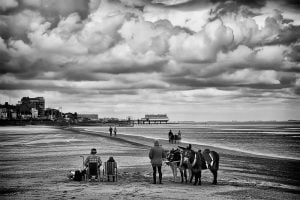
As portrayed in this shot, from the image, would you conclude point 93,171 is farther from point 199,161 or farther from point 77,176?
point 199,161

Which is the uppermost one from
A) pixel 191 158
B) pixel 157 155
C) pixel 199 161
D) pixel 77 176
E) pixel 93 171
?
pixel 157 155

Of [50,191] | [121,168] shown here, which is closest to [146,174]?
[121,168]

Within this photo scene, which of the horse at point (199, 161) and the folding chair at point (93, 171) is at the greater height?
the horse at point (199, 161)

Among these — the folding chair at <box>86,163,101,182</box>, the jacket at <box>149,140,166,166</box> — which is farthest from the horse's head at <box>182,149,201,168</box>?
the folding chair at <box>86,163,101,182</box>

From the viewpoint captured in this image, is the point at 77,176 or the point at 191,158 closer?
the point at 191,158

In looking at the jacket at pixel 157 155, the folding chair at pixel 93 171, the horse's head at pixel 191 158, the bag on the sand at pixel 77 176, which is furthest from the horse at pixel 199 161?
the bag on the sand at pixel 77 176

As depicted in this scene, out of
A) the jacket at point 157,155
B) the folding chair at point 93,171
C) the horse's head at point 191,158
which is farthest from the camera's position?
the folding chair at point 93,171

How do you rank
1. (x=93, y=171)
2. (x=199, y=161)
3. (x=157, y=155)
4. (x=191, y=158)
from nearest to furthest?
1. (x=199, y=161)
2. (x=191, y=158)
3. (x=157, y=155)
4. (x=93, y=171)

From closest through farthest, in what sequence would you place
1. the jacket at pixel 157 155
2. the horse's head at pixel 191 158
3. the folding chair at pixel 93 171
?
the horse's head at pixel 191 158 → the jacket at pixel 157 155 → the folding chair at pixel 93 171

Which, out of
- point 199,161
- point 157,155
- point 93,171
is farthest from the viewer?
point 93,171

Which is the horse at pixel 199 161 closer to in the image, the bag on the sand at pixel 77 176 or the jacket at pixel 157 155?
the jacket at pixel 157 155

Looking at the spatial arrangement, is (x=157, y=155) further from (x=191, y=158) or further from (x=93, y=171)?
(x=93, y=171)

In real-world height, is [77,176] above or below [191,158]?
below

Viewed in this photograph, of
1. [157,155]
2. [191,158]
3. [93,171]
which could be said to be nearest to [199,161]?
[191,158]
